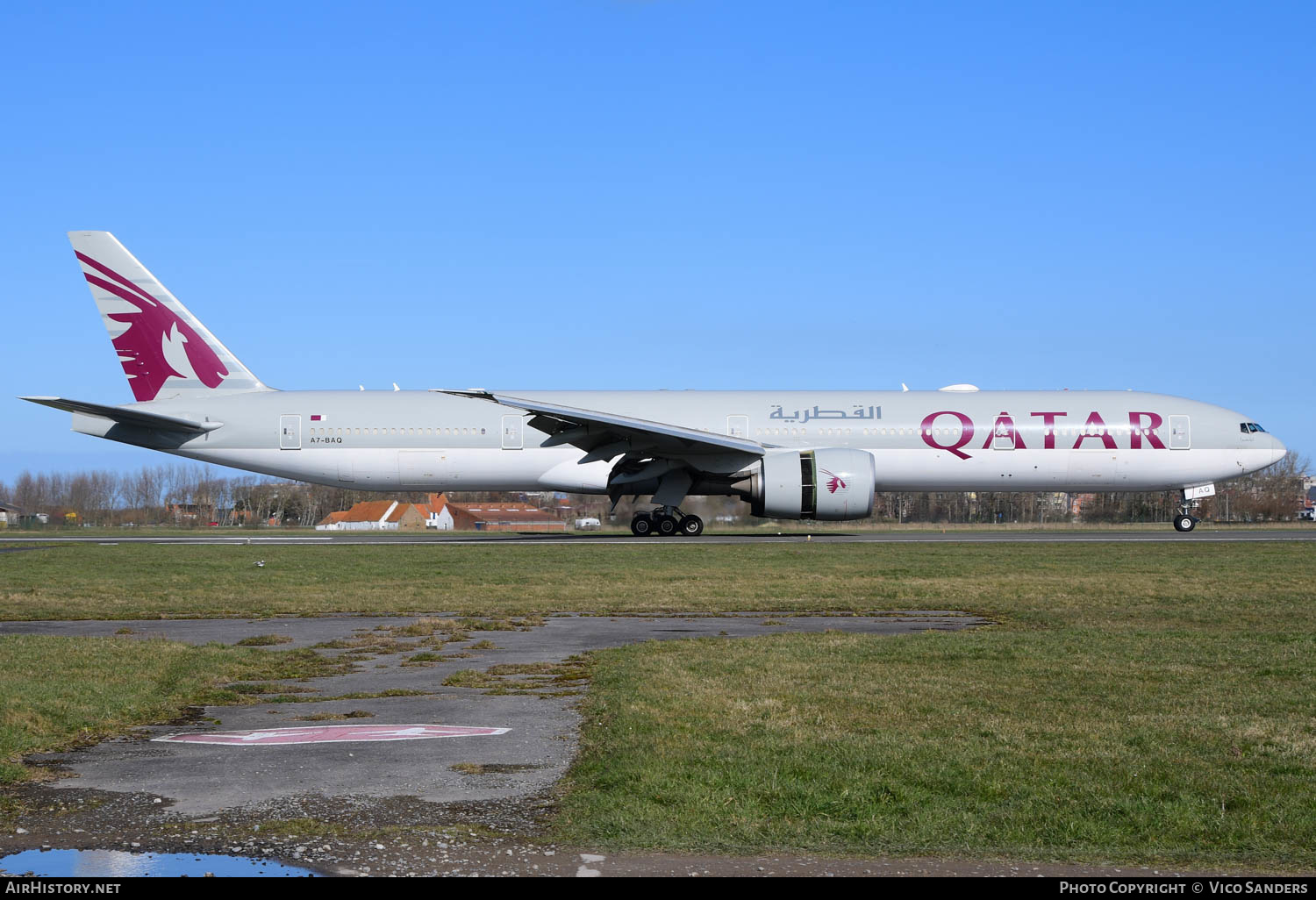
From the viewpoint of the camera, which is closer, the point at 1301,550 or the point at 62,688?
the point at 62,688

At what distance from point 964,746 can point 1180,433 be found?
28950mm

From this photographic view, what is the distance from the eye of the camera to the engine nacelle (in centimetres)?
2880

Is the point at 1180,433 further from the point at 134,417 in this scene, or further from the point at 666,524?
the point at 134,417

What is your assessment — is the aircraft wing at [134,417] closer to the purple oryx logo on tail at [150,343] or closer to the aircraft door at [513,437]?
the purple oryx logo on tail at [150,343]

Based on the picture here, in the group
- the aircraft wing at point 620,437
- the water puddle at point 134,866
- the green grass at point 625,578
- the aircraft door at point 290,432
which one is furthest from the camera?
the aircraft door at point 290,432

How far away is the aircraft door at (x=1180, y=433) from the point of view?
32.2 meters

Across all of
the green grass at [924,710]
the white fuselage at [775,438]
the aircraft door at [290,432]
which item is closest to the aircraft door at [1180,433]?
the white fuselage at [775,438]

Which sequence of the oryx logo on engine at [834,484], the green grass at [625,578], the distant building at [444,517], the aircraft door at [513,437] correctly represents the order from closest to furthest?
1. the green grass at [625,578]
2. the oryx logo on engine at [834,484]
3. the aircraft door at [513,437]
4. the distant building at [444,517]

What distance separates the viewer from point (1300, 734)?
6898mm

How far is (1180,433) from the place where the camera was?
32.3 metres

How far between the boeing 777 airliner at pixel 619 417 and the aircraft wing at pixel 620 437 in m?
0.73
